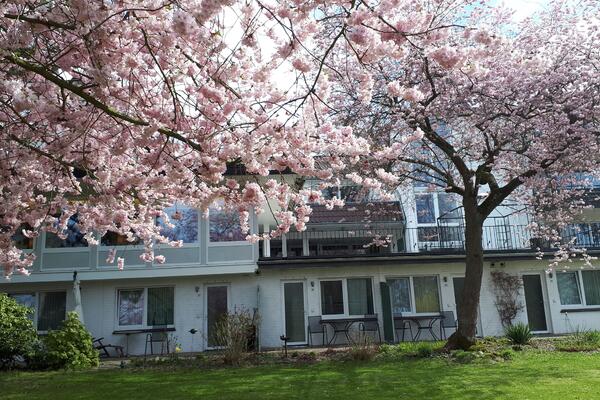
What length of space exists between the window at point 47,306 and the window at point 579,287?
17906mm

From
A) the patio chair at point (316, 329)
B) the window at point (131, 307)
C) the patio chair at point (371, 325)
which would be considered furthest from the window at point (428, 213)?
the window at point (131, 307)

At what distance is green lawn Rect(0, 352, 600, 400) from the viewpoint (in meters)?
8.49

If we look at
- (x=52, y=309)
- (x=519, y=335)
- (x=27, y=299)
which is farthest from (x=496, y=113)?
(x=27, y=299)

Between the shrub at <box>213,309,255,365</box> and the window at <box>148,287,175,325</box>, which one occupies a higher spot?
the window at <box>148,287,175,325</box>

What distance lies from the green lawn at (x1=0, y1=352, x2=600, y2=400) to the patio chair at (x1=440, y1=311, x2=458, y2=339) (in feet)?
18.5

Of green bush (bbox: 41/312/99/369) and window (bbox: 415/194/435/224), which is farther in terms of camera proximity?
window (bbox: 415/194/435/224)

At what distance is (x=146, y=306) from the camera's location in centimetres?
1869

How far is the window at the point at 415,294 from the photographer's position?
19141mm

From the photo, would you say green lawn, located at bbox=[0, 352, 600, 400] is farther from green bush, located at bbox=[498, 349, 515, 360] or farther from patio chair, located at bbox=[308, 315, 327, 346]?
patio chair, located at bbox=[308, 315, 327, 346]

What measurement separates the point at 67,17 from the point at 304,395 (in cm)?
639

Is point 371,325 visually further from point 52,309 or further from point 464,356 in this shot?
point 52,309

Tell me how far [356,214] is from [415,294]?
437 centimetres

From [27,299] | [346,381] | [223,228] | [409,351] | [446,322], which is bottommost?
[346,381]

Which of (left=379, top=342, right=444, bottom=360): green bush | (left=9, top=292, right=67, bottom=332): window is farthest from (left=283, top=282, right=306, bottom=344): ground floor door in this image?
(left=9, top=292, right=67, bottom=332): window
